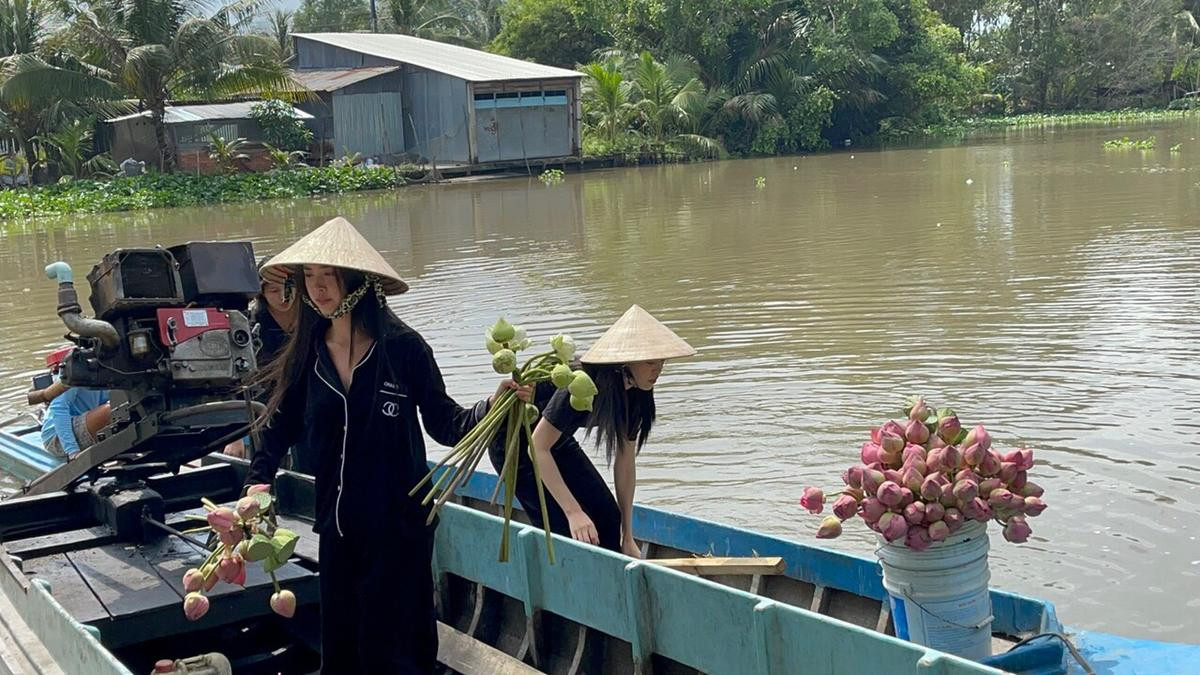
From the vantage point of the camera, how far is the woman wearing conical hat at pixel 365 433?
11.9 feet

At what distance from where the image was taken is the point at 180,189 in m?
28.3

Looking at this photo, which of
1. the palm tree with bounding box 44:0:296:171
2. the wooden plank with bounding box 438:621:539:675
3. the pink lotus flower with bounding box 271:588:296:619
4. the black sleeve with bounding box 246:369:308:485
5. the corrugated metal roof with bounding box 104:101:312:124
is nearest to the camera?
the pink lotus flower with bounding box 271:588:296:619

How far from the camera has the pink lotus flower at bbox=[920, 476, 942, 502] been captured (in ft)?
10.8

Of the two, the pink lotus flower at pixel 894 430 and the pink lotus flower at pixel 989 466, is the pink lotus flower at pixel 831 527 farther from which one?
the pink lotus flower at pixel 989 466

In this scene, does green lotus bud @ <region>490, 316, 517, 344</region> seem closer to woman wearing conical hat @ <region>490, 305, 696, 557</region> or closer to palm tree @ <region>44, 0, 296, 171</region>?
woman wearing conical hat @ <region>490, 305, 696, 557</region>

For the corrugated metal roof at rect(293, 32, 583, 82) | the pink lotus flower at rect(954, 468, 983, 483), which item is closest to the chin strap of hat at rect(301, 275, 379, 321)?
the pink lotus flower at rect(954, 468, 983, 483)

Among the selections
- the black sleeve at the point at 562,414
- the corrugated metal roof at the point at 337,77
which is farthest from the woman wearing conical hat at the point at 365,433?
the corrugated metal roof at the point at 337,77

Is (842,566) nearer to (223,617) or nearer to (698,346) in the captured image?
(223,617)

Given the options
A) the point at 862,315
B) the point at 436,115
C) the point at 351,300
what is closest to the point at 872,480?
the point at 351,300

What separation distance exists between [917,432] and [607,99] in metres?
32.1

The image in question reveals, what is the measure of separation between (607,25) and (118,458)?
119 ft

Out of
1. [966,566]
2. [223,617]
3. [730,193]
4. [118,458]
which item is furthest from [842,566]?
[730,193]

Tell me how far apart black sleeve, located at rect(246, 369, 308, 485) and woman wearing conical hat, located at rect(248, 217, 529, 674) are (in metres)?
0.07

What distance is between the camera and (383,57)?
3409 cm
